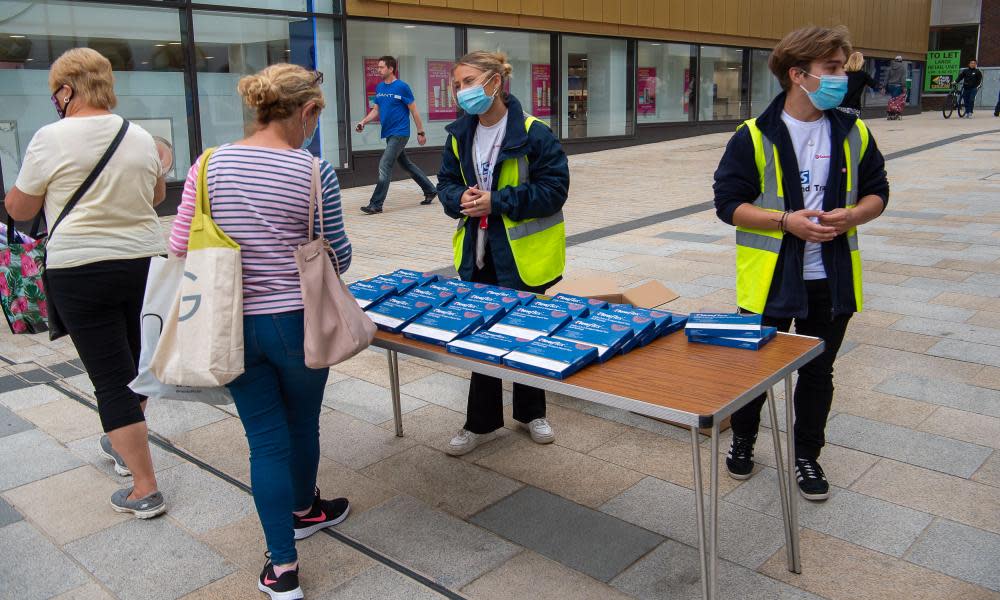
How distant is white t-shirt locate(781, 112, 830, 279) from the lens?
3.30 m

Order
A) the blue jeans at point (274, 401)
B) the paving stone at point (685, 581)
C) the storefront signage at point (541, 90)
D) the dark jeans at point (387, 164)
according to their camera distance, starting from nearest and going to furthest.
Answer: the blue jeans at point (274, 401) < the paving stone at point (685, 581) < the dark jeans at point (387, 164) < the storefront signage at point (541, 90)

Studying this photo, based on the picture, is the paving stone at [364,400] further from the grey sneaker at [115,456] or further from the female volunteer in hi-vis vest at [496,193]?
A: the grey sneaker at [115,456]

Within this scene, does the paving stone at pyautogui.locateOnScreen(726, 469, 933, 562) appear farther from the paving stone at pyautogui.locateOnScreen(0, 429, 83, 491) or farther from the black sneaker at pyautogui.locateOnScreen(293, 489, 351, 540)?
the paving stone at pyautogui.locateOnScreen(0, 429, 83, 491)

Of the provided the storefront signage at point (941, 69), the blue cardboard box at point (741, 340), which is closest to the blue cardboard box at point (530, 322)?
the blue cardboard box at point (741, 340)

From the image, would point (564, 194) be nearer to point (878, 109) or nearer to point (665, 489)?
point (665, 489)

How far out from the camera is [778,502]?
344 centimetres

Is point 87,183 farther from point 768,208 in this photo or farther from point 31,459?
point 768,208

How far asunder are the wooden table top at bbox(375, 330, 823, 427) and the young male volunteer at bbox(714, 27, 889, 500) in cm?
47

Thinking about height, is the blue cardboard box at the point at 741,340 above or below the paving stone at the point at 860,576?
above

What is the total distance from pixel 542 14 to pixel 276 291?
15676 millimetres

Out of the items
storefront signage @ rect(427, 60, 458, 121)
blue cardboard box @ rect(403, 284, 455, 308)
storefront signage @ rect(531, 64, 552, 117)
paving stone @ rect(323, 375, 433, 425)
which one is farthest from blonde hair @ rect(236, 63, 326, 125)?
storefront signage @ rect(531, 64, 552, 117)

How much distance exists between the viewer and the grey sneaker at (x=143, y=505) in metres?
3.44

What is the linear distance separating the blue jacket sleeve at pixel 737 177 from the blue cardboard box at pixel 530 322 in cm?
82

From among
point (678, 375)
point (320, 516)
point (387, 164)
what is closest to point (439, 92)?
point (387, 164)
